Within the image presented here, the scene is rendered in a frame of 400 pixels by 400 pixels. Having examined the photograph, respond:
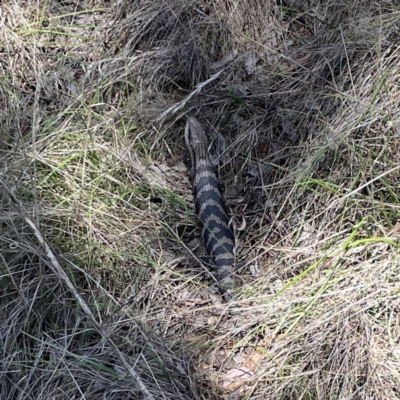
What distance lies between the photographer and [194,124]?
4.10 metres

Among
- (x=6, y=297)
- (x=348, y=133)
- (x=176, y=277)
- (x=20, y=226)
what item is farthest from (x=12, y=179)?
(x=348, y=133)

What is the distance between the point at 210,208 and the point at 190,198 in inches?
9.0

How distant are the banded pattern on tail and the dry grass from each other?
83mm

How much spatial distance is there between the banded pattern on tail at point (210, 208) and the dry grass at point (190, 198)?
0.08 meters

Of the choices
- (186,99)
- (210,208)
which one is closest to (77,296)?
(210,208)

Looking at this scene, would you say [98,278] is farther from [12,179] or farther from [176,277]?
[12,179]

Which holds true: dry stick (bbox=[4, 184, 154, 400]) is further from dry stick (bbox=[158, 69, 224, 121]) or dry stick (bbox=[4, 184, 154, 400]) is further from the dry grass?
dry stick (bbox=[158, 69, 224, 121])

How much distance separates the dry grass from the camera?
10.2 ft

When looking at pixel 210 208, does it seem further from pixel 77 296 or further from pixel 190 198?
pixel 77 296

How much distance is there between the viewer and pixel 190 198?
4.05m

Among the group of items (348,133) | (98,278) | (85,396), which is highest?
(348,133)

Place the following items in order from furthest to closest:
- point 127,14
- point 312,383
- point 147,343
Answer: point 127,14 → point 147,343 → point 312,383

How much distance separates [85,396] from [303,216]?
143 centimetres

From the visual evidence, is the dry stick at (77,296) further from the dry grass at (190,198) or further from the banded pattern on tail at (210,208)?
the banded pattern on tail at (210,208)
